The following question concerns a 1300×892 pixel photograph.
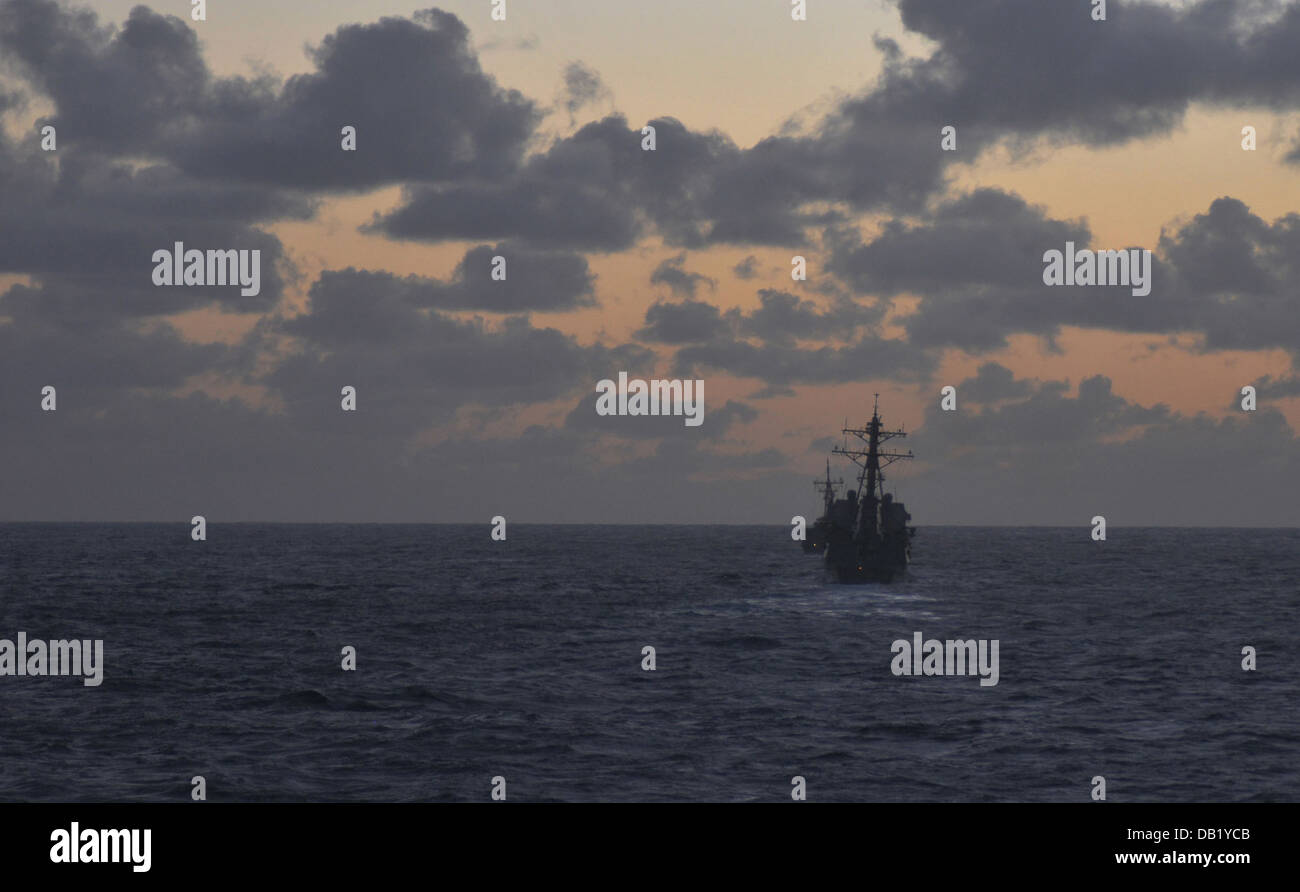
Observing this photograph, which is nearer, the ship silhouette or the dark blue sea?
the dark blue sea

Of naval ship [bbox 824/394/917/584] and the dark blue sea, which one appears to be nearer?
the dark blue sea

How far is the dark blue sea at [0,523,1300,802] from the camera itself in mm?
27766

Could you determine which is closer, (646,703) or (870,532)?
(646,703)

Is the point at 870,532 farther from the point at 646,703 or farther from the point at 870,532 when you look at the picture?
the point at 646,703

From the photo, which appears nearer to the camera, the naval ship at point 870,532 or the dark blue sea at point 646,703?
the dark blue sea at point 646,703

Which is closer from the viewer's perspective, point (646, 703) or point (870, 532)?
point (646, 703)

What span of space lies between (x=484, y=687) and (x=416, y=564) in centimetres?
10581

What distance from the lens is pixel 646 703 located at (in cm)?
3831

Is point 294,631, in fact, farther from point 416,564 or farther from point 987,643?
point 416,564

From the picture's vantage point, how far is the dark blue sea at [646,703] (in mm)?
27766

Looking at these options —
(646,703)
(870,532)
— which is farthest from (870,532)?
(646,703)
